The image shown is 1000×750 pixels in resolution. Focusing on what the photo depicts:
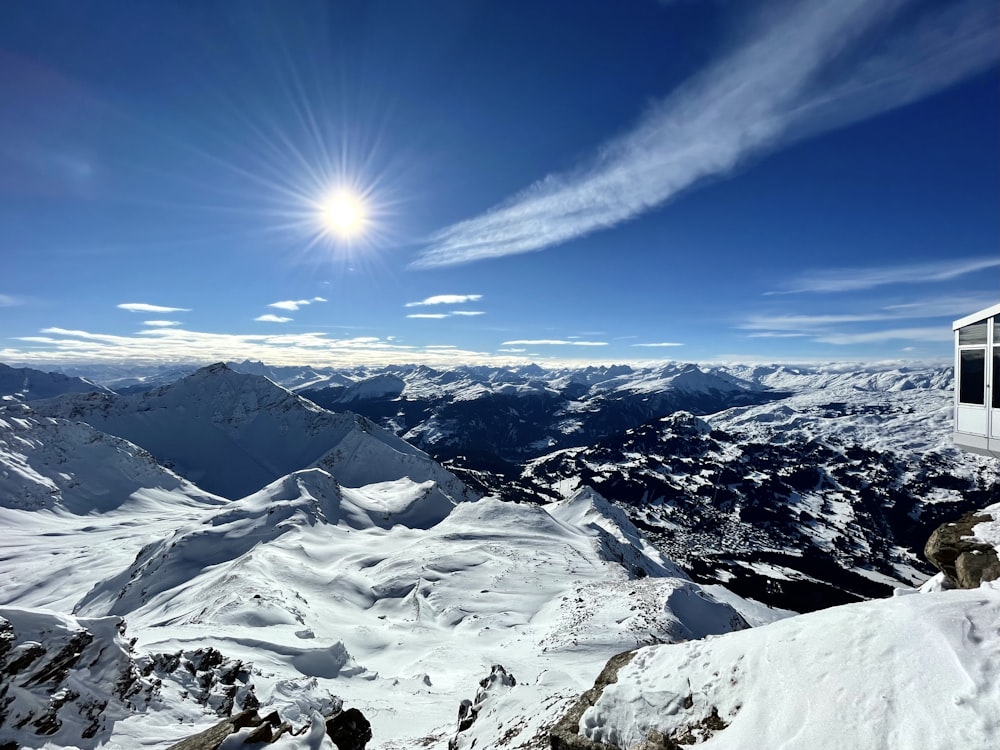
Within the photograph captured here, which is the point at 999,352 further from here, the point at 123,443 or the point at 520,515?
the point at 123,443

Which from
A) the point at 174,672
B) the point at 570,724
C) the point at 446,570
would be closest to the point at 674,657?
the point at 570,724

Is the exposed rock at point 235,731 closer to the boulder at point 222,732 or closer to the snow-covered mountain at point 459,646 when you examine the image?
the boulder at point 222,732

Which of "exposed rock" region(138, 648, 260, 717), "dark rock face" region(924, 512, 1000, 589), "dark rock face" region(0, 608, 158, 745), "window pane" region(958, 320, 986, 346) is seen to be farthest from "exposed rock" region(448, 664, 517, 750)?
"window pane" region(958, 320, 986, 346)

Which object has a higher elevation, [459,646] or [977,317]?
[977,317]

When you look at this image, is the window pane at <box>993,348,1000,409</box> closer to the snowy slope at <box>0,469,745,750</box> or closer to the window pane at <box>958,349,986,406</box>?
the window pane at <box>958,349,986,406</box>

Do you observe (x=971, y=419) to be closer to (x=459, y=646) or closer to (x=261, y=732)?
(x=261, y=732)

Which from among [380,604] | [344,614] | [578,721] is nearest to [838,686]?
[578,721]

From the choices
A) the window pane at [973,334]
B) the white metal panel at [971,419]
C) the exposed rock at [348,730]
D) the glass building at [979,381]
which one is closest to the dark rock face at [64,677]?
the exposed rock at [348,730]
